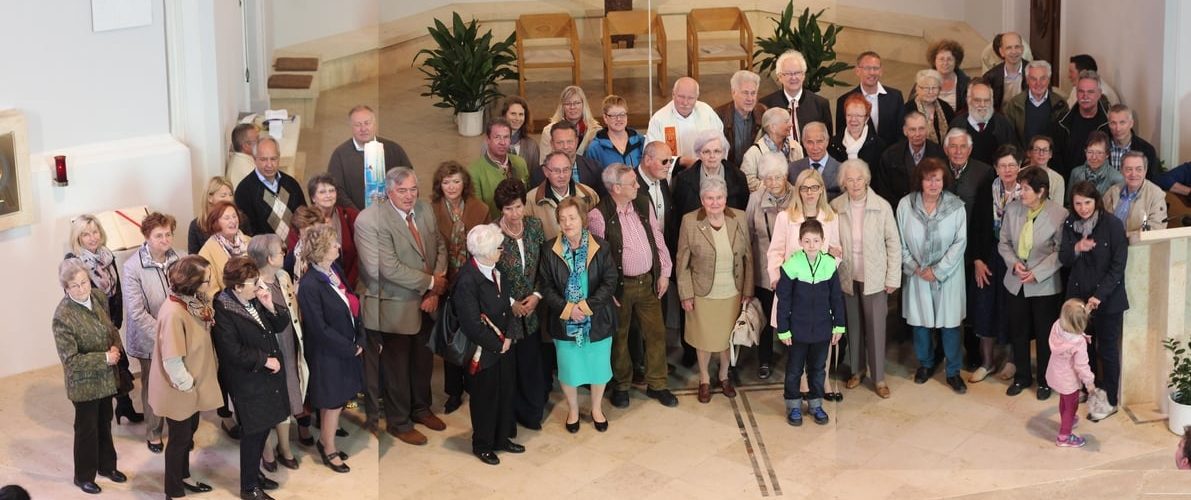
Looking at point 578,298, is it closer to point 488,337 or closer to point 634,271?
point 634,271

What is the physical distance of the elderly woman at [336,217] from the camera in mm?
9455

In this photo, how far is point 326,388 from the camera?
30.3ft

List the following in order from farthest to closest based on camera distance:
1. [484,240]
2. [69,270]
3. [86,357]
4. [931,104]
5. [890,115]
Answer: [890,115], [931,104], [484,240], [86,357], [69,270]

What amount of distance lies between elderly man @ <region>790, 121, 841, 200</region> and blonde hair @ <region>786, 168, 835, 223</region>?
0.28m

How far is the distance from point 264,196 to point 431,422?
1559 mm

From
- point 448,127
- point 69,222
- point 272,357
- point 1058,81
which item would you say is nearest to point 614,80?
point 448,127

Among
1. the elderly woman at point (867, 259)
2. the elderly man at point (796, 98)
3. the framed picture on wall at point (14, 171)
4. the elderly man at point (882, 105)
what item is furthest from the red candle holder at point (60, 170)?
the elderly man at point (882, 105)

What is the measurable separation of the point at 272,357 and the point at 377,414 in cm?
134

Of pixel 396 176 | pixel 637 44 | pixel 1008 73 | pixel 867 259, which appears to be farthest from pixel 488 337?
pixel 637 44

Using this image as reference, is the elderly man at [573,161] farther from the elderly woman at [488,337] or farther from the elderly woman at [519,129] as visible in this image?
the elderly woman at [488,337]

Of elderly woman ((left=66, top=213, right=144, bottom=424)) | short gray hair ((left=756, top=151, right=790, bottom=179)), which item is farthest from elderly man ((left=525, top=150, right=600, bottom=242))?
elderly woman ((left=66, top=213, right=144, bottom=424))

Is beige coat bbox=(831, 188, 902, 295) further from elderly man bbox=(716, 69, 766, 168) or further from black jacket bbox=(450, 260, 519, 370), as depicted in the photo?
black jacket bbox=(450, 260, 519, 370)

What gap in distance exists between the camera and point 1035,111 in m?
11.2

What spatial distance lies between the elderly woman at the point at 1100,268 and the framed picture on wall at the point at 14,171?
574cm
